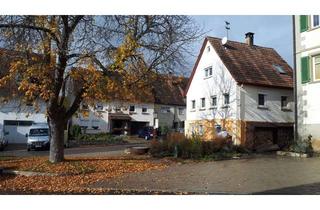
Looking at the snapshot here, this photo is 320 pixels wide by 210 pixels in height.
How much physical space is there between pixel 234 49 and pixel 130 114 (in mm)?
25554

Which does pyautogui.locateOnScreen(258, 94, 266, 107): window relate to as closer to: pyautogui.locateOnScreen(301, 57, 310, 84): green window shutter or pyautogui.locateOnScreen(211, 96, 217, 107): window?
pyautogui.locateOnScreen(211, 96, 217, 107): window

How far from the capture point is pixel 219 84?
31.4 meters

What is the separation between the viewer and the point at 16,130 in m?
41.3

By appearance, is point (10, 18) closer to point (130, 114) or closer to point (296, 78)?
point (296, 78)

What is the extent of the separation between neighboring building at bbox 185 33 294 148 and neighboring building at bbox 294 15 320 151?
5043mm

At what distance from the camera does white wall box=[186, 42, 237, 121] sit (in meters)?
29.8

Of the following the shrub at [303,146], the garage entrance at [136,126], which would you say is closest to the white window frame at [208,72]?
the shrub at [303,146]

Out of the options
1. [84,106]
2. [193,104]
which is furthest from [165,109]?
[84,106]

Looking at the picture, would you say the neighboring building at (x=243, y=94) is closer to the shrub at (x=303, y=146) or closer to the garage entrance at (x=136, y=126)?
the shrub at (x=303, y=146)

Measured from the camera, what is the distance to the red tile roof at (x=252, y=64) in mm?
29672

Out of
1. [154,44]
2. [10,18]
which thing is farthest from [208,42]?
[10,18]

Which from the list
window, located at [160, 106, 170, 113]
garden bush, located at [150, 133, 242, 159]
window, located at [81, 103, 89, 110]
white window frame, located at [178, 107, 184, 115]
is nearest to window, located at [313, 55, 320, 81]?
garden bush, located at [150, 133, 242, 159]

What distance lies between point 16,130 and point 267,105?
2599 cm

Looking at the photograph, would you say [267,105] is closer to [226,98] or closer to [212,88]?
[226,98]
